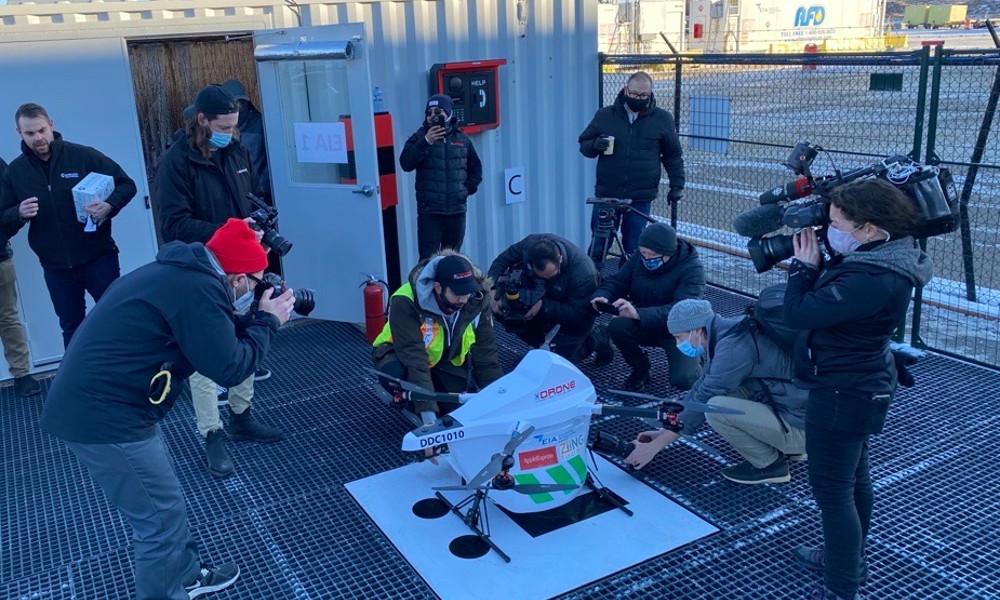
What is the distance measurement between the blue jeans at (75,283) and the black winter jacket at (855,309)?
402 cm

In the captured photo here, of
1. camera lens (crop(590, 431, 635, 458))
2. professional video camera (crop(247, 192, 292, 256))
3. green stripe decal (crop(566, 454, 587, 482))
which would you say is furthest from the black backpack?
professional video camera (crop(247, 192, 292, 256))

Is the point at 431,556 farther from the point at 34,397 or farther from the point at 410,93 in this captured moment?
the point at 410,93

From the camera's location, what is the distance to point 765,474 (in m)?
4.07

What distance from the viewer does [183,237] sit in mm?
4633

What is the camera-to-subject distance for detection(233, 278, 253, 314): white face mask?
10.2 feet

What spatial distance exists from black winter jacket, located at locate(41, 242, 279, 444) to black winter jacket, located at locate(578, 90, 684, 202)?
4401mm

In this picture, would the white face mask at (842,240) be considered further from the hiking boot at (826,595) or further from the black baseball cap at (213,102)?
the black baseball cap at (213,102)

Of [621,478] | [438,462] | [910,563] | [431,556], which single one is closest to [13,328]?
[438,462]

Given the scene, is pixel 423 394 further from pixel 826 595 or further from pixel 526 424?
pixel 826 595

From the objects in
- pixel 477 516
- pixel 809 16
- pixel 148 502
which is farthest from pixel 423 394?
pixel 809 16

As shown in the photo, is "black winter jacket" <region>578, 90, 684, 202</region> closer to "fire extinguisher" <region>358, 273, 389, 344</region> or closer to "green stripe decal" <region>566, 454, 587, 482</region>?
"fire extinguisher" <region>358, 273, 389, 344</region>

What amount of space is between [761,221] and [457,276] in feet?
4.85

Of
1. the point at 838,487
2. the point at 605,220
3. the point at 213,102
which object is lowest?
the point at 838,487

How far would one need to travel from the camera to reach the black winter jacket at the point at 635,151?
21.5 ft
